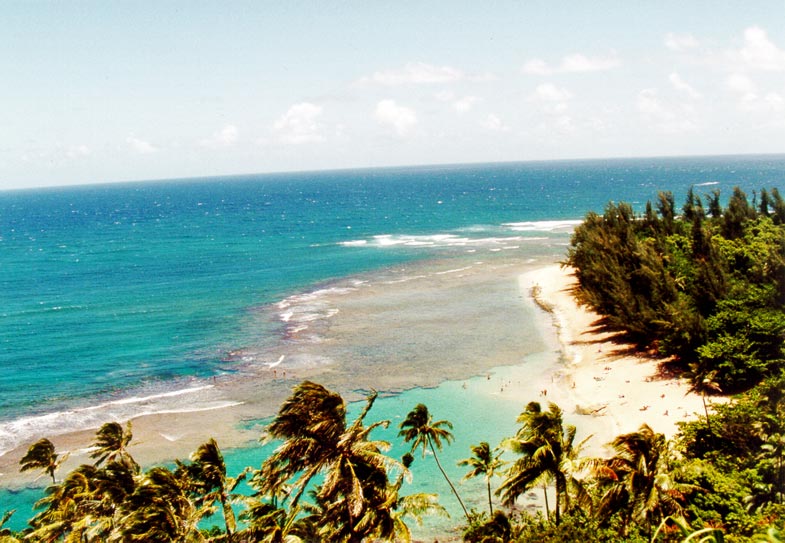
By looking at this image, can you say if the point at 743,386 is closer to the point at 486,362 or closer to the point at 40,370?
the point at 486,362

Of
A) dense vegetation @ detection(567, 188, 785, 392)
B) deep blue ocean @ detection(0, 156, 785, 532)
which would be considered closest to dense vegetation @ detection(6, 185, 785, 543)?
dense vegetation @ detection(567, 188, 785, 392)

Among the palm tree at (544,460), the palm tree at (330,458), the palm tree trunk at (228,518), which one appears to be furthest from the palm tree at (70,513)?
the palm tree at (544,460)

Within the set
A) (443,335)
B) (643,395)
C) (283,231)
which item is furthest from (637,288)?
(283,231)

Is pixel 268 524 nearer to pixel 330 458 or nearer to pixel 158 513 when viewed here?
pixel 158 513

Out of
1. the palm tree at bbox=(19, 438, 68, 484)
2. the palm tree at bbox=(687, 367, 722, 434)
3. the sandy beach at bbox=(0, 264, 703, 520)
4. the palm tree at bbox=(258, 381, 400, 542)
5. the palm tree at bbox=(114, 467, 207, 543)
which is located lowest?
the sandy beach at bbox=(0, 264, 703, 520)

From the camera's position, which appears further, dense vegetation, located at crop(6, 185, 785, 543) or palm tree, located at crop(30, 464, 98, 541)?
palm tree, located at crop(30, 464, 98, 541)

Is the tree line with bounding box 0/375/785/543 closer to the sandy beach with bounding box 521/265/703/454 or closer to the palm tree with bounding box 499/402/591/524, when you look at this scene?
the palm tree with bounding box 499/402/591/524
